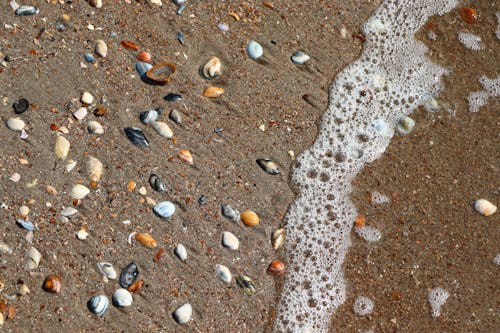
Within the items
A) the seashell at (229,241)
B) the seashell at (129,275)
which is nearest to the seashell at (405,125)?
the seashell at (229,241)

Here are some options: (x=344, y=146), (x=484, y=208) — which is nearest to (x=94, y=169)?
(x=344, y=146)

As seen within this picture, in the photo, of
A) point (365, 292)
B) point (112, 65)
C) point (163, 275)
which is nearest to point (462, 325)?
point (365, 292)

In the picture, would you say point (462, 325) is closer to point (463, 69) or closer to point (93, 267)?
point (463, 69)

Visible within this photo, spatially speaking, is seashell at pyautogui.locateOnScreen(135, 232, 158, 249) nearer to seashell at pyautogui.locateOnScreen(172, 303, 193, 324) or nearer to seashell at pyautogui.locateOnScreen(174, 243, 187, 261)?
seashell at pyautogui.locateOnScreen(174, 243, 187, 261)

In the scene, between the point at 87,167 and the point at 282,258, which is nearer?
the point at 87,167

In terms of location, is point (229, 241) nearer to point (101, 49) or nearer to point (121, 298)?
point (121, 298)
